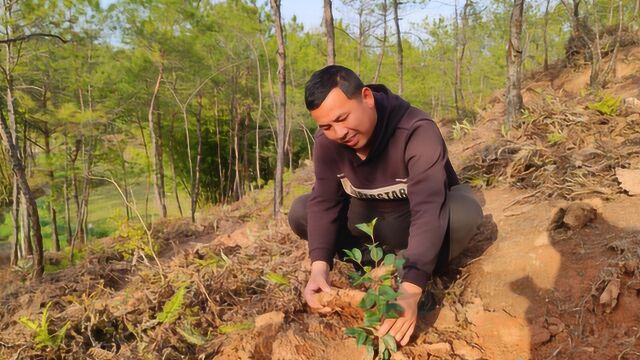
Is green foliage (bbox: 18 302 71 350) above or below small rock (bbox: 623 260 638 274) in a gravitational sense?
below

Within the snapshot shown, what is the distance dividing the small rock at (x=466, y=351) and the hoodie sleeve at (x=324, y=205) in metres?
0.59

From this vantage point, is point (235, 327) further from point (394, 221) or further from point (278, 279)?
point (394, 221)

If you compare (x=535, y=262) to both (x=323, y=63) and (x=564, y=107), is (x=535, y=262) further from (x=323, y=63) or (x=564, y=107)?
(x=323, y=63)

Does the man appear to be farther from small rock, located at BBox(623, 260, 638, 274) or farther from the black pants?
small rock, located at BBox(623, 260, 638, 274)

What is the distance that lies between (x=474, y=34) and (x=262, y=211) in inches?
568

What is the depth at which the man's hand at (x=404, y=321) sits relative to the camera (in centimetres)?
138

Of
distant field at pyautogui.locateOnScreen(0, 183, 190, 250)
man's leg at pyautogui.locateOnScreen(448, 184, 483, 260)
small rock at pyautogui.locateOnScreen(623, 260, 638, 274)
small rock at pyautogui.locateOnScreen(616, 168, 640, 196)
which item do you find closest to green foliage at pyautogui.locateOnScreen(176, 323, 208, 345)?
man's leg at pyautogui.locateOnScreen(448, 184, 483, 260)

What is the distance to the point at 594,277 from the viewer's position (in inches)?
64.4

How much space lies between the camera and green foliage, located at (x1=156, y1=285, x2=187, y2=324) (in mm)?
1792

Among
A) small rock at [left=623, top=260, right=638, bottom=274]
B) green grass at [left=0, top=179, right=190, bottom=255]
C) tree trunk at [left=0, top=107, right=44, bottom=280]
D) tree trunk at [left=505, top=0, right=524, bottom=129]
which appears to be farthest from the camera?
green grass at [left=0, top=179, right=190, bottom=255]

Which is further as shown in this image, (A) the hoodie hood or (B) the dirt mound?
(B) the dirt mound

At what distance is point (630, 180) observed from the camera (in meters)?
2.19

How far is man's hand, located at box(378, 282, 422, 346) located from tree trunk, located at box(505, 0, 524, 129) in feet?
10.5

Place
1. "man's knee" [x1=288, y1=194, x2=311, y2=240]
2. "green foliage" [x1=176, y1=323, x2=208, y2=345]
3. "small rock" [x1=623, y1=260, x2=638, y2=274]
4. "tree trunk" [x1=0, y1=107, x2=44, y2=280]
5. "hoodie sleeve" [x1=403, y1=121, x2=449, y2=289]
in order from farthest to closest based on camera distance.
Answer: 1. "tree trunk" [x1=0, y1=107, x2=44, y2=280]
2. "man's knee" [x1=288, y1=194, x2=311, y2=240]
3. "green foliage" [x1=176, y1=323, x2=208, y2=345]
4. "small rock" [x1=623, y1=260, x2=638, y2=274]
5. "hoodie sleeve" [x1=403, y1=121, x2=449, y2=289]
